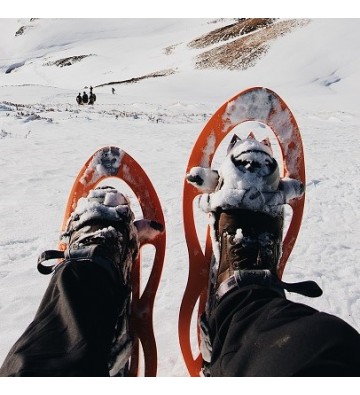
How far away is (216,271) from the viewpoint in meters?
1.88

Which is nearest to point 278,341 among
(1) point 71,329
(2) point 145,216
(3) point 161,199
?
(1) point 71,329

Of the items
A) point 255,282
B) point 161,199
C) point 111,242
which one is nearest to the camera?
point 255,282

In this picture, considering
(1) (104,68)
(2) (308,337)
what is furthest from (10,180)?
(1) (104,68)

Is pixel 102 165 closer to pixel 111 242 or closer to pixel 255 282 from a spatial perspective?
pixel 111 242

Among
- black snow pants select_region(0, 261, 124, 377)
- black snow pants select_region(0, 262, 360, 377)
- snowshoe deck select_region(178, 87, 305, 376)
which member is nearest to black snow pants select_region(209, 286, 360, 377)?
black snow pants select_region(0, 262, 360, 377)

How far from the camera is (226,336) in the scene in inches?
45.5

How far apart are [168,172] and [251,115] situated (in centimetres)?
149

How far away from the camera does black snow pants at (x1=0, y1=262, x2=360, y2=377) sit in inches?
34.2

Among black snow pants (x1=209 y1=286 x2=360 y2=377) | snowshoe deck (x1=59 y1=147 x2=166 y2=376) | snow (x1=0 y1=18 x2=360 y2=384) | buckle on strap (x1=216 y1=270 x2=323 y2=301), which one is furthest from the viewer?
snow (x1=0 y1=18 x2=360 y2=384)

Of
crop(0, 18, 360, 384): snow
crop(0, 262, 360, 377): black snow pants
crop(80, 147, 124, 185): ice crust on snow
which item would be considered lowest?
crop(0, 18, 360, 384): snow

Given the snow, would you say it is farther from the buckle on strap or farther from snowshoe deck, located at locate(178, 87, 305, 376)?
the buckle on strap

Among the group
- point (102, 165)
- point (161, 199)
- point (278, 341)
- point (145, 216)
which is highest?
point (102, 165)

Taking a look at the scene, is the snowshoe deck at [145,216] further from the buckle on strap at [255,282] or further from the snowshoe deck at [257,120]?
the buckle on strap at [255,282]

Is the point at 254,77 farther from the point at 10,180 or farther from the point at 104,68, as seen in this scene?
the point at 10,180
